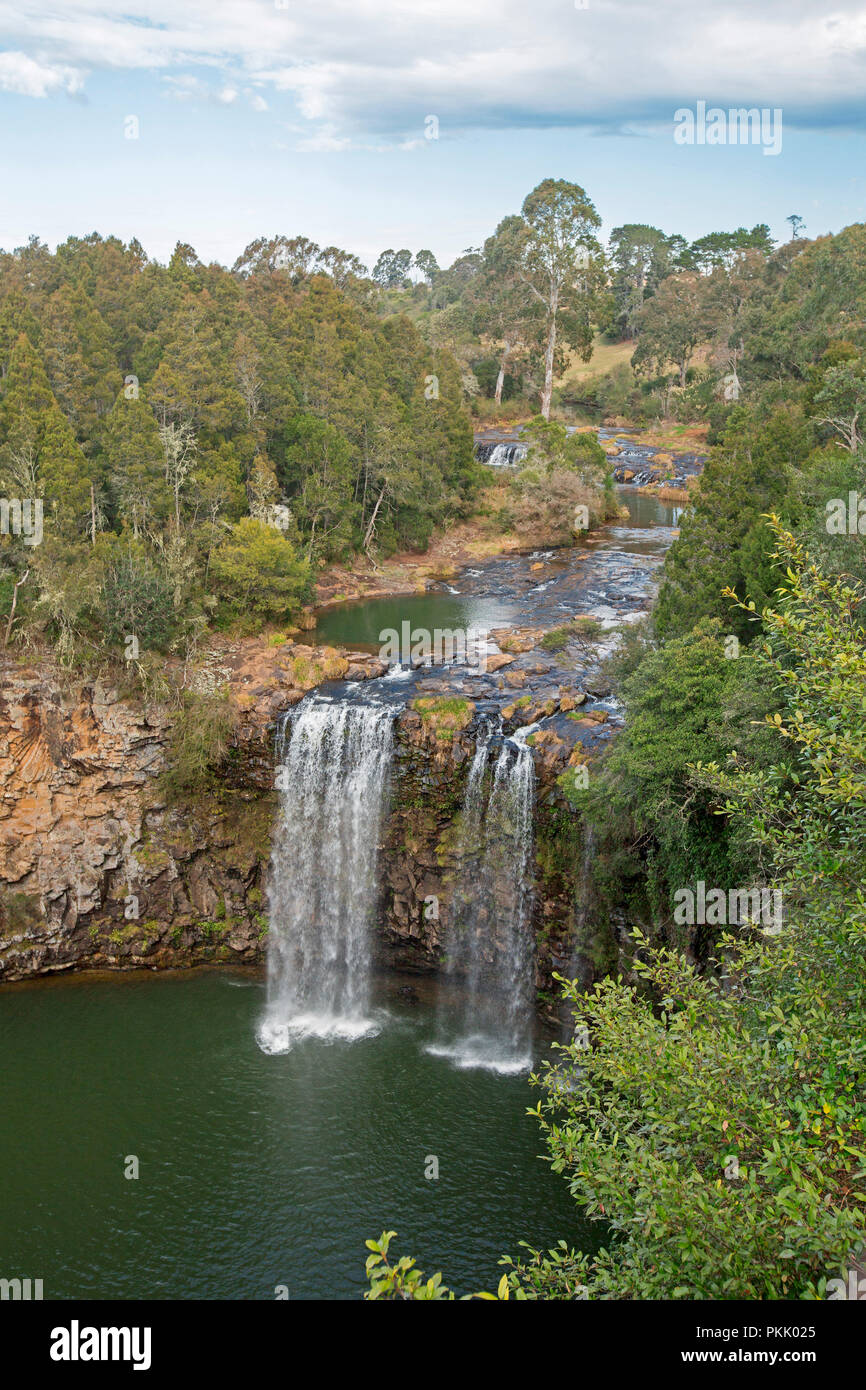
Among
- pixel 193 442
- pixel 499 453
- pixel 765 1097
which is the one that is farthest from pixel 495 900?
pixel 499 453

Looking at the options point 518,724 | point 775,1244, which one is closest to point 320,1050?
point 518,724

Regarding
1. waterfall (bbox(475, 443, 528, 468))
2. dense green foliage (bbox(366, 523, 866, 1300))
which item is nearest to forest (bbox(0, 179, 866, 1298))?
dense green foliage (bbox(366, 523, 866, 1300))

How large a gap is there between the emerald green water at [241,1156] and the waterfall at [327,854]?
1.47 metres

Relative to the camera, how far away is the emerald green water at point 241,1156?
660 inches

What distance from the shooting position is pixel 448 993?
23844 mm

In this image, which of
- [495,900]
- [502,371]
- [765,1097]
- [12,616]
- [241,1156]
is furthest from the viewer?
[502,371]

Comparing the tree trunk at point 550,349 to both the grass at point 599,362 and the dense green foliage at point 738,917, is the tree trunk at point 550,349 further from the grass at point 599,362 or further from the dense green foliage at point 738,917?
the dense green foliage at point 738,917

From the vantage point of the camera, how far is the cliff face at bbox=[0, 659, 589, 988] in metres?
24.5

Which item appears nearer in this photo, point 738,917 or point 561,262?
point 738,917

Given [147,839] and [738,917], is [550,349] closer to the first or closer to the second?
[147,839]

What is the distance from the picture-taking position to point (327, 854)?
2525cm

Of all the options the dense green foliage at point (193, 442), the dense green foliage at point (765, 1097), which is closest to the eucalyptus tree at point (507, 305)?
the dense green foliage at point (193, 442)

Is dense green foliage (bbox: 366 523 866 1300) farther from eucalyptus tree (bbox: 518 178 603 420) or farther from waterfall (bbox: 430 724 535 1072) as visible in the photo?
eucalyptus tree (bbox: 518 178 603 420)

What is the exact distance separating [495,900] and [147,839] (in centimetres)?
920
